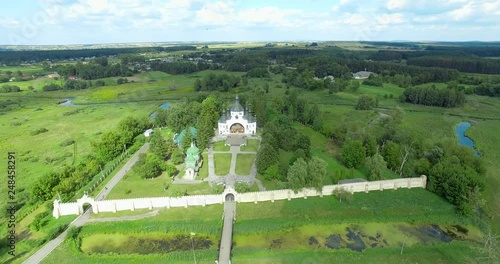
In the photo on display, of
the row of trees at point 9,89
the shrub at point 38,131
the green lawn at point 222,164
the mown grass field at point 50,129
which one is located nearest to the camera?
the green lawn at point 222,164

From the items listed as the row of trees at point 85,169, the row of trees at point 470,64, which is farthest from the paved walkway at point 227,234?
the row of trees at point 470,64

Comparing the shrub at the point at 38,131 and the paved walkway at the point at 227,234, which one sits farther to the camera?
the shrub at the point at 38,131

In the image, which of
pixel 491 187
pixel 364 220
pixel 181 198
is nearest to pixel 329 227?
pixel 364 220

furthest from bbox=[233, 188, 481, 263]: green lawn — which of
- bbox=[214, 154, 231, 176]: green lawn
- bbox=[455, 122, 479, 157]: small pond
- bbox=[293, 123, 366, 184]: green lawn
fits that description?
bbox=[455, 122, 479, 157]: small pond

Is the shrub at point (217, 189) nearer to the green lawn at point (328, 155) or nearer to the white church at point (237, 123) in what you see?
the green lawn at point (328, 155)

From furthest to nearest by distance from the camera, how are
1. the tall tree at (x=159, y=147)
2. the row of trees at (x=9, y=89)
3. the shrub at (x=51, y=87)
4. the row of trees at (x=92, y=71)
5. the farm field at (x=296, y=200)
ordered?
the row of trees at (x=92, y=71)
the shrub at (x=51, y=87)
the row of trees at (x=9, y=89)
the tall tree at (x=159, y=147)
the farm field at (x=296, y=200)

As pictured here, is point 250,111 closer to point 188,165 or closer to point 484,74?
point 188,165

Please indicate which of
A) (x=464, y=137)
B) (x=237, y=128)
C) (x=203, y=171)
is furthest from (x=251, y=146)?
(x=464, y=137)
